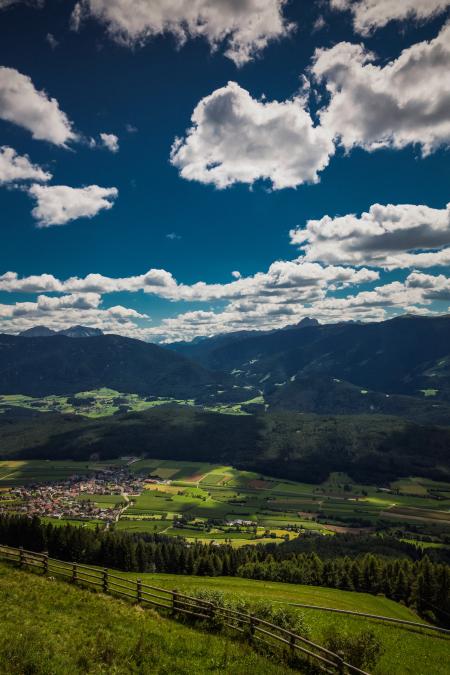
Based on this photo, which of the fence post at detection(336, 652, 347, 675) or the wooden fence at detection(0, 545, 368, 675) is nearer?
the fence post at detection(336, 652, 347, 675)

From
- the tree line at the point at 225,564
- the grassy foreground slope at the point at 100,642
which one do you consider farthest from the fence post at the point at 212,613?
the tree line at the point at 225,564

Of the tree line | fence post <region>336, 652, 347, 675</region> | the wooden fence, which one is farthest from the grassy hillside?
the tree line

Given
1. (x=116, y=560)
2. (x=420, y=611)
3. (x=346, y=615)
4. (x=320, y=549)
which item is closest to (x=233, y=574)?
(x=116, y=560)

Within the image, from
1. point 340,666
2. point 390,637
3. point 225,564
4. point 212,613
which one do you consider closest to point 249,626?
point 212,613

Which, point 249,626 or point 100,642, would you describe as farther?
point 249,626

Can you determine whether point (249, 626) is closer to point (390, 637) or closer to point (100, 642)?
point (100, 642)

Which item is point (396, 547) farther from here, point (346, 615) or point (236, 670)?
point (236, 670)

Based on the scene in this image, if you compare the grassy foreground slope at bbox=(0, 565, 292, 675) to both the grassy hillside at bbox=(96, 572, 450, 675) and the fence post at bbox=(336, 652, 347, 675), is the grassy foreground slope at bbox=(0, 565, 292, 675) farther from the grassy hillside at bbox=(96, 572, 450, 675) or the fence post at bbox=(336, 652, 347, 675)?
the grassy hillside at bbox=(96, 572, 450, 675)

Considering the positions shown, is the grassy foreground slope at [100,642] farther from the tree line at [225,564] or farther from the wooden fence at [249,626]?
the tree line at [225,564]

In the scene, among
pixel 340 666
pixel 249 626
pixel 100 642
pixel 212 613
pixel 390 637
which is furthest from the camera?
pixel 390 637
